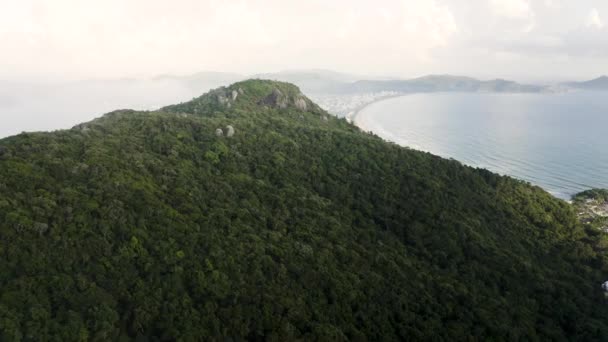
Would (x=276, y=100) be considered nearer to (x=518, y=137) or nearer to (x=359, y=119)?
(x=518, y=137)

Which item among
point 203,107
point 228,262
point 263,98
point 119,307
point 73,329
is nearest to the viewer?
point 73,329

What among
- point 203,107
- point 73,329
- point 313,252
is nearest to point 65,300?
point 73,329

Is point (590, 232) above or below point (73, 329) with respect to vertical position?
below

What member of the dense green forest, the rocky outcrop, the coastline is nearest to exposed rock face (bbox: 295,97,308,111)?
the rocky outcrop

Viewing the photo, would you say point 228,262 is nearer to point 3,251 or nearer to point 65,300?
point 65,300

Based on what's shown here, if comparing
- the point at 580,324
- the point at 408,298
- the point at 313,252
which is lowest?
the point at 580,324

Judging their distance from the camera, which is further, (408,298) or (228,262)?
(408,298)

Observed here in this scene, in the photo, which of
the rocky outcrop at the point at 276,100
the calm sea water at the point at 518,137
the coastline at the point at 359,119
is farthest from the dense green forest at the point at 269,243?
the coastline at the point at 359,119
